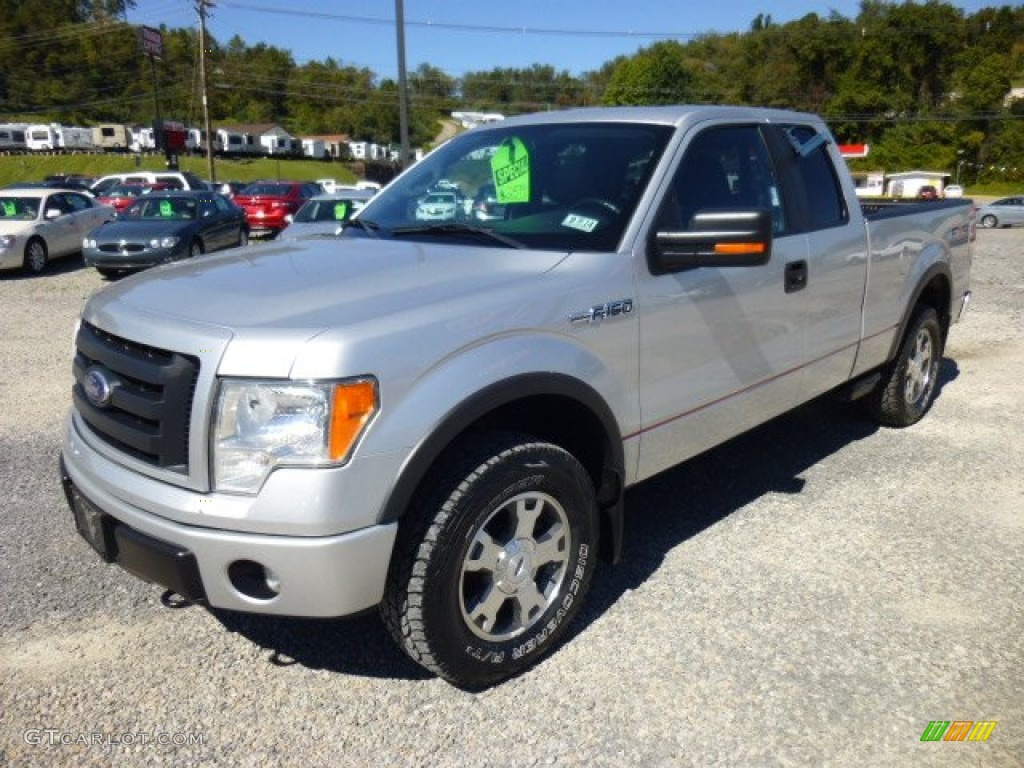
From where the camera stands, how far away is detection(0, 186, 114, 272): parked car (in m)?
14.8

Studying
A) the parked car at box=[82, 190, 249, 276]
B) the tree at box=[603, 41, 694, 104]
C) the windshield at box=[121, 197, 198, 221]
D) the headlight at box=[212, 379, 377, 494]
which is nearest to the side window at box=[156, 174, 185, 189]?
the parked car at box=[82, 190, 249, 276]

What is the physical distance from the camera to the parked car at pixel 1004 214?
33.4 meters

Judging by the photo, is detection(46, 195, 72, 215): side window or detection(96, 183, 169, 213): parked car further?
detection(96, 183, 169, 213): parked car

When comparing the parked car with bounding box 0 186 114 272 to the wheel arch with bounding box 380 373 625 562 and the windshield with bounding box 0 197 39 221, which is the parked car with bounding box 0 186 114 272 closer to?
the windshield with bounding box 0 197 39 221

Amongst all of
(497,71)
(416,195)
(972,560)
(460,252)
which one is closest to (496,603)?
(460,252)

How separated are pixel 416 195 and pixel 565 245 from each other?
1.13 meters

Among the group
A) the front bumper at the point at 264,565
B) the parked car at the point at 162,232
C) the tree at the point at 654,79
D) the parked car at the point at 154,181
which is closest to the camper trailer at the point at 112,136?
the tree at the point at 654,79

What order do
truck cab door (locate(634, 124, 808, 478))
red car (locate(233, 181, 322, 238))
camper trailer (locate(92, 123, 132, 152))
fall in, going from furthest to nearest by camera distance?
camper trailer (locate(92, 123, 132, 152)) < red car (locate(233, 181, 322, 238)) < truck cab door (locate(634, 124, 808, 478))

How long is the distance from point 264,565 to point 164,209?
14724 millimetres

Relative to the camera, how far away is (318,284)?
273 cm

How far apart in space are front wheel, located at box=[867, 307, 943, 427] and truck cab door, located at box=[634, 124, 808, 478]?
1558 millimetres

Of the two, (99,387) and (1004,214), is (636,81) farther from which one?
(99,387)

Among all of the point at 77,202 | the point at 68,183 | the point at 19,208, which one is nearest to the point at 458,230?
the point at 19,208

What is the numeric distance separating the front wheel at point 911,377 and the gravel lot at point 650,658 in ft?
2.93
